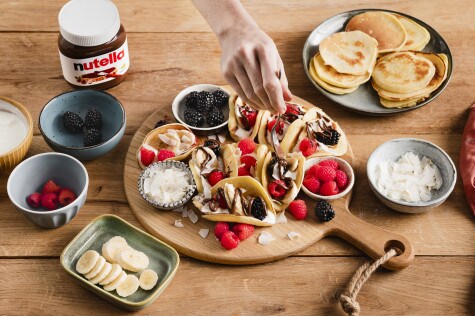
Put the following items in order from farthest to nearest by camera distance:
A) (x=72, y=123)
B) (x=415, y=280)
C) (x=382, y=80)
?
(x=382, y=80) < (x=72, y=123) < (x=415, y=280)

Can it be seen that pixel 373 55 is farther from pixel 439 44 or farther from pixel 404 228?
pixel 404 228

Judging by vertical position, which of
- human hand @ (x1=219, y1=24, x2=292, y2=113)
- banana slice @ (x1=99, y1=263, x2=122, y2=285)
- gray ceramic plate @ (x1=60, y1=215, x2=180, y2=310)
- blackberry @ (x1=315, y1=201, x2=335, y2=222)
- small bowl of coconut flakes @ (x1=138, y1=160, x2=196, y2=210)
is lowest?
gray ceramic plate @ (x1=60, y1=215, x2=180, y2=310)

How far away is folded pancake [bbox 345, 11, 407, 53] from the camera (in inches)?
99.3

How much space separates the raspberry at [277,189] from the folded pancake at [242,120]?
0.85 feet

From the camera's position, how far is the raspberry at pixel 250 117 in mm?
2256

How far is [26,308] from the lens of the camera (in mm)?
1853

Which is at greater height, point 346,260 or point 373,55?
point 373,55

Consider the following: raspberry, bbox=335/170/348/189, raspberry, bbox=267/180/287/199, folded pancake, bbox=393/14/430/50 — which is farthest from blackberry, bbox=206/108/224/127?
folded pancake, bbox=393/14/430/50

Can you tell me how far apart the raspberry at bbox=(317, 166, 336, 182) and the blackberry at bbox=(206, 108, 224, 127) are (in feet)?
1.35

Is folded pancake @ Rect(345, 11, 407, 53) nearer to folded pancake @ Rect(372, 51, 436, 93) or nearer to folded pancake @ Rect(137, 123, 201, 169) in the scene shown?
folded pancake @ Rect(372, 51, 436, 93)

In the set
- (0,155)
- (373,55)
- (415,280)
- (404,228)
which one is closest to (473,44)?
(373,55)

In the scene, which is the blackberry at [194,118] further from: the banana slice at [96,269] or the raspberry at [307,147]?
the banana slice at [96,269]

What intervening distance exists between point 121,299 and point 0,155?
65 cm

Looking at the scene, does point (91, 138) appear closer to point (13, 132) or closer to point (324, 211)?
point (13, 132)
